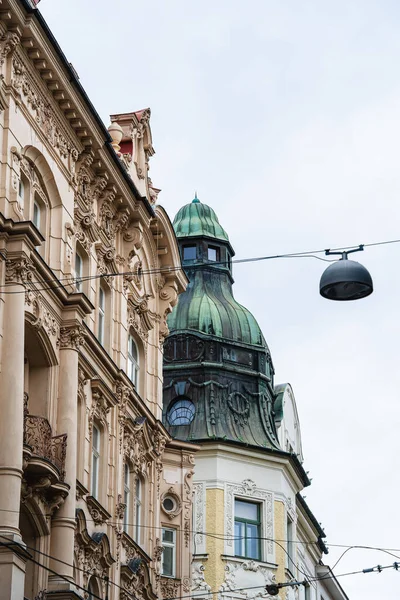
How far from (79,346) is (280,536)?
1913cm

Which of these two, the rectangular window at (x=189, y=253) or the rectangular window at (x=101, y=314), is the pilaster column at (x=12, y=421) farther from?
the rectangular window at (x=189, y=253)

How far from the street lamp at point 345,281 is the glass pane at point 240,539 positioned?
22.7 meters

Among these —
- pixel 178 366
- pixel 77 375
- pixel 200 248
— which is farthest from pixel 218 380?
pixel 77 375

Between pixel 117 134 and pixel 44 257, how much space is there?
7.82 metres

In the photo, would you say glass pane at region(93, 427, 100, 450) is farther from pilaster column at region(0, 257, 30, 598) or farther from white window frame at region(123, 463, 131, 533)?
pilaster column at region(0, 257, 30, 598)

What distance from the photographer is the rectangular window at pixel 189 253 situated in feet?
179

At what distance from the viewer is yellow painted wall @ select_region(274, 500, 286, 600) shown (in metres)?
48.8

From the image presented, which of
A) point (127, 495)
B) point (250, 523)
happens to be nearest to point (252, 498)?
point (250, 523)

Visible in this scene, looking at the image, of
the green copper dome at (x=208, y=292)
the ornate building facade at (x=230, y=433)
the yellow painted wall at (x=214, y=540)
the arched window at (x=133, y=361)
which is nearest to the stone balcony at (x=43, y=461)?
the arched window at (x=133, y=361)

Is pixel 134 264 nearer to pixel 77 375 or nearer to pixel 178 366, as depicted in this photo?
pixel 77 375

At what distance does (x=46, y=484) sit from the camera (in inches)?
1152

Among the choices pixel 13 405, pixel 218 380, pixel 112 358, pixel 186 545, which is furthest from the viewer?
pixel 218 380

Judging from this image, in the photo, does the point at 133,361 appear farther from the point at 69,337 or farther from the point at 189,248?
the point at 189,248

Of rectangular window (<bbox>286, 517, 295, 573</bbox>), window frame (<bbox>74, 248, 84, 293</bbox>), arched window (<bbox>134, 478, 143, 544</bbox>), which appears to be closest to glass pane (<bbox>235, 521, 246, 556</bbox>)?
rectangular window (<bbox>286, 517, 295, 573</bbox>)
